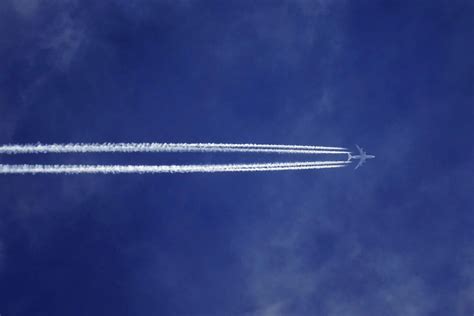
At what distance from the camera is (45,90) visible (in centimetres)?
14975

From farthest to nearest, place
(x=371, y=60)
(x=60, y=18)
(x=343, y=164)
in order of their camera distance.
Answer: (x=371, y=60) → (x=343, y=164) → (x=60, y=18)

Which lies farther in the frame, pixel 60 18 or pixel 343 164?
pixel 343 164

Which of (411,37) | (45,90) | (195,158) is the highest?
(411,37)

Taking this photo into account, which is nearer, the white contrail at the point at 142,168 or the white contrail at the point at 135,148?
the white contrail at the point at 142,168

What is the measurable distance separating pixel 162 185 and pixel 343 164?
44817 mm

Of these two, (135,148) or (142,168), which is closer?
(135,148)

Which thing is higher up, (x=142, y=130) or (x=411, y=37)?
(x=411, y=37)

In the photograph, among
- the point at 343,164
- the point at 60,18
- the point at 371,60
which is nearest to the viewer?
the point at 60,18

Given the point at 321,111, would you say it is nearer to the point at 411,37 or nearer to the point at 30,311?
the point at 411,37

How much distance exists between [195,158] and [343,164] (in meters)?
35.8

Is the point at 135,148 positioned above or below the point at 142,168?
above

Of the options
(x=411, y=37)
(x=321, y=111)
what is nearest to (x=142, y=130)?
(x=321, y=111)

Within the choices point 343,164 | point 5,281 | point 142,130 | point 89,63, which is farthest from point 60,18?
point 343,164

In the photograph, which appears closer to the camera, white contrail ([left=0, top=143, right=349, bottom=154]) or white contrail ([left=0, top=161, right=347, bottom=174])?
white contrail ([left=0, top=161, right=347, bottom=174])
